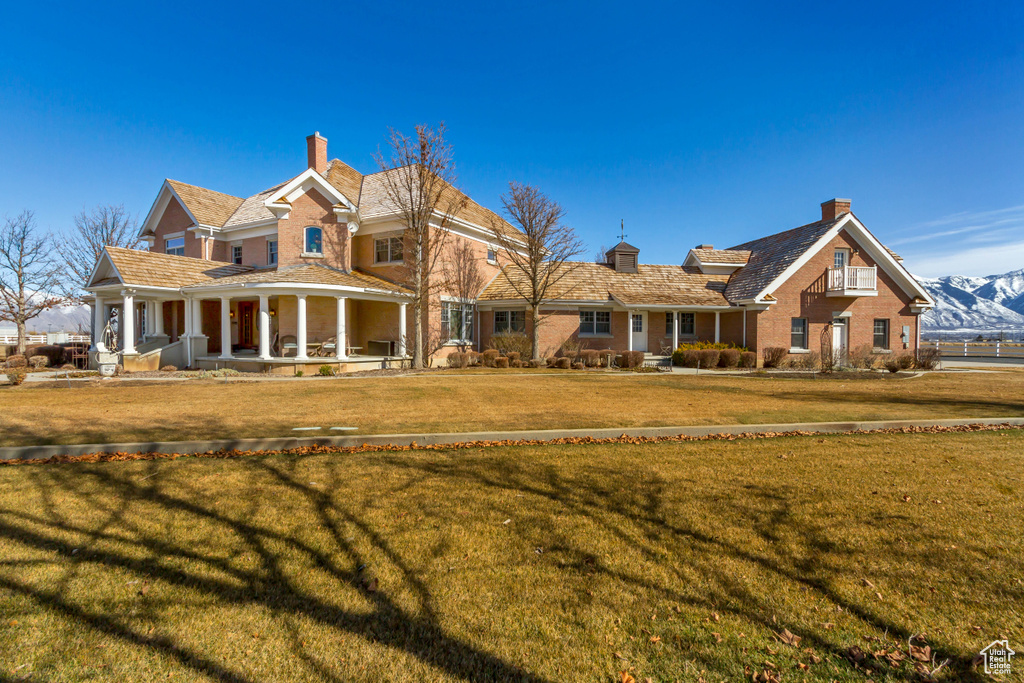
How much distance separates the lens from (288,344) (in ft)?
74.1

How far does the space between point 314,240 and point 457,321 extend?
27.8ft

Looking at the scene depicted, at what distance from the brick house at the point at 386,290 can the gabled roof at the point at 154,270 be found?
0.08 m

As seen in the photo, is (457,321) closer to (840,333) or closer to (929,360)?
(840,333)

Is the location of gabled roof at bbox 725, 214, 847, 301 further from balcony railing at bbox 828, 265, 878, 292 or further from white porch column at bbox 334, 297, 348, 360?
white porch column at bbox 334, 297, 348, 360

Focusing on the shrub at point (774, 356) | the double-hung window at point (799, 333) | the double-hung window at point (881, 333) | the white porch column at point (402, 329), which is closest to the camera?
the white porch column at point (402, 329)

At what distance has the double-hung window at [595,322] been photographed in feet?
93.3

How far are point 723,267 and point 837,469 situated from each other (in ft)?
94.0

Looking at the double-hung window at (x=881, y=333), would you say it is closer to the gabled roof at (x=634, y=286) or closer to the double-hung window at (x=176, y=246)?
the gabled roof at (x=634, y=286)

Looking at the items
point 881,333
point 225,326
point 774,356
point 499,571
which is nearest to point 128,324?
point 225,326

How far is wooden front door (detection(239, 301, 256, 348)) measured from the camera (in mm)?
26178

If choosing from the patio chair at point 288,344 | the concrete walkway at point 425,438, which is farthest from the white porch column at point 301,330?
the concrete walkway at point 425,438

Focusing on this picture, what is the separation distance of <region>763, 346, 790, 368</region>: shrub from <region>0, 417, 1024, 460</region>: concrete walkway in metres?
17.3

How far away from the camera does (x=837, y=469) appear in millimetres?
6113

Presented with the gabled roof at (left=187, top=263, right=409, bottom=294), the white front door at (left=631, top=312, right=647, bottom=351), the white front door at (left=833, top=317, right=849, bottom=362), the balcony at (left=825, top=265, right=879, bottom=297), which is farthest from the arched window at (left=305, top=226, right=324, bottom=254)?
the white front door at (left=833, top=317, right=849, bottom=362)
